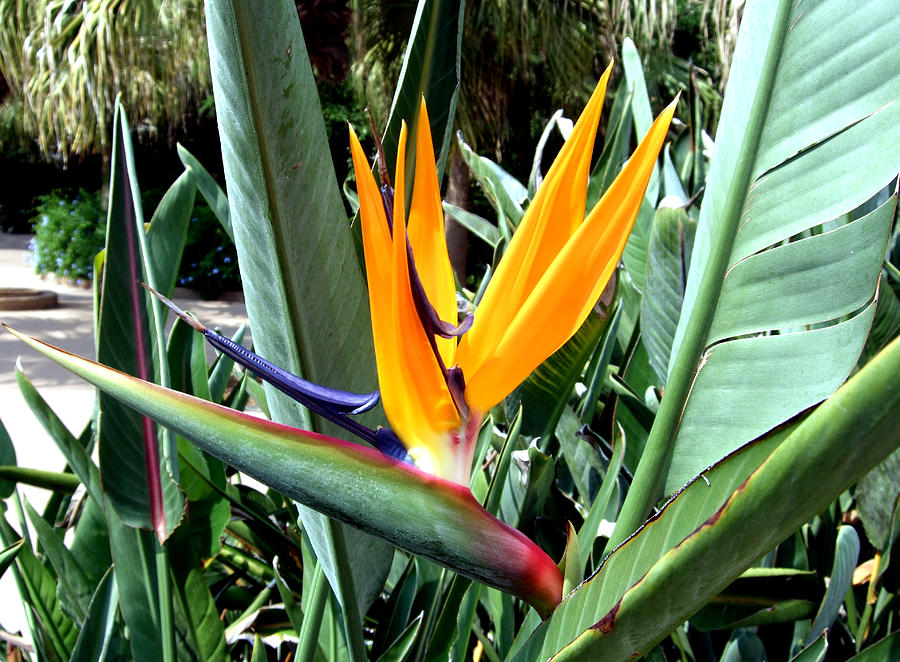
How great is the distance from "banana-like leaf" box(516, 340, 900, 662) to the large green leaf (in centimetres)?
11

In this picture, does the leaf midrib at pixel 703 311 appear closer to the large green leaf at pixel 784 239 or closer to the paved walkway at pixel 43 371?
the large green leaf at pixel 784 239

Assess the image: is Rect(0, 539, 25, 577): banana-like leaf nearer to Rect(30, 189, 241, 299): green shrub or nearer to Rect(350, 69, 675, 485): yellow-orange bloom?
Rect(350, 69, 675, 485): yellow-orange bloom

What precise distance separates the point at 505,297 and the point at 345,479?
0.12 meters

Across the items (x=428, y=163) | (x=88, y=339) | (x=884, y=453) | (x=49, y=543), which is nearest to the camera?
(x=884, y=453)

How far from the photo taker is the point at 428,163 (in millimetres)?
404

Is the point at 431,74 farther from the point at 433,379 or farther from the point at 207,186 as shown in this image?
the point at 207,186

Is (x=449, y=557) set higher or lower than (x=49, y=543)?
higher

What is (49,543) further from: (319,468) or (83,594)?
(319,468)

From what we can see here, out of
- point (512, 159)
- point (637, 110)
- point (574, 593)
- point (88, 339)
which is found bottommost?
point (88, 339)

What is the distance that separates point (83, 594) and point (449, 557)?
2.02ft

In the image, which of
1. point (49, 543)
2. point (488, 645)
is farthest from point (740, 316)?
point (49, 543)

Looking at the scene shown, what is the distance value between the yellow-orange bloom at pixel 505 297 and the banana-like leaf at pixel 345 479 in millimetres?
46

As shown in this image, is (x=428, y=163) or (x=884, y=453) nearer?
(x=884, y=453)

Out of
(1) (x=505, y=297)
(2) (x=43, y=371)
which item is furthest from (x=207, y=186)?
(2) (x=43, y=371)
